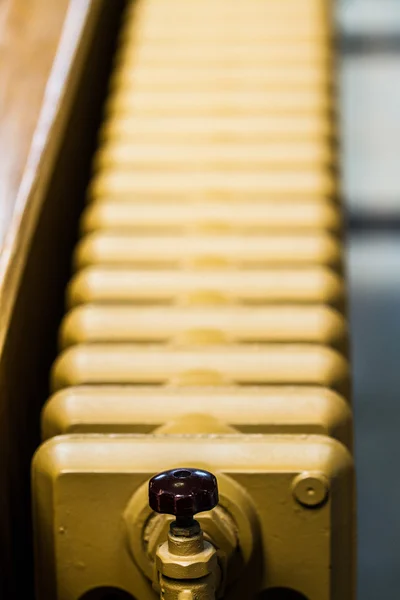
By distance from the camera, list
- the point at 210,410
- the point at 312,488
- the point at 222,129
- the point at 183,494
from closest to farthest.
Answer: the point at 183,494 → the point at 312,488 → the point at 210,410 → the point at 222,129

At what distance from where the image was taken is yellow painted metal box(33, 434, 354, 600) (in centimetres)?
77

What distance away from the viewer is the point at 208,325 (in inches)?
40.4

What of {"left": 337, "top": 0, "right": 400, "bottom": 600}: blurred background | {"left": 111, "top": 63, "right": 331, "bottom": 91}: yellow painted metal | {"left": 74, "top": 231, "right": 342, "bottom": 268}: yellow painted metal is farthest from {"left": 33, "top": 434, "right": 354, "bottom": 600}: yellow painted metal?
{"left": 337, "top": 0, "right": 400, "bottom": 600}: blurred background

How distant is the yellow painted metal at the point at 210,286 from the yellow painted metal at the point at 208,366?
0.10m

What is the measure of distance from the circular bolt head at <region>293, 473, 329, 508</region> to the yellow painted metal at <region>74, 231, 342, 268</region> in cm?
39

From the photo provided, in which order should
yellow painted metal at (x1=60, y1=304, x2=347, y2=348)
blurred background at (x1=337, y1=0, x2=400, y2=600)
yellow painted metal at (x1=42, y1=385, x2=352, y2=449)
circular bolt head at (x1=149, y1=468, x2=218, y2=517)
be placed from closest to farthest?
circular bolt head at (x1=149, y1=468, x2=218, y2=517), yellow painted metal at (x1=42, y1=385, x2=352, y2=449), yellow painted metal at (x1=60, y1=304, x2=347, y2=348), blurred background at (x1=337, y1=0, x2=400, y2=600)

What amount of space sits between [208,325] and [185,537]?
39cm

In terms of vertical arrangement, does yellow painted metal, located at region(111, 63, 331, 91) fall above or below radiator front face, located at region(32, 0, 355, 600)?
above

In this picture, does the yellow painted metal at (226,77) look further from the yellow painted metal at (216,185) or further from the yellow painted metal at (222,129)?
the yellow painted metal at (216,185)

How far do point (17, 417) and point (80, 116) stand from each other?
1.60 feet

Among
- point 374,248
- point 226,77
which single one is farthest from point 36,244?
point 374,248

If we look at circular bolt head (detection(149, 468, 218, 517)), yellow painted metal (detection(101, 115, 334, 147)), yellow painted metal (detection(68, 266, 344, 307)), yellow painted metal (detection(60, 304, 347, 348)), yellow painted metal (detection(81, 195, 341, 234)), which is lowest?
circular bolt head (detection(149, 468, 218, 517))

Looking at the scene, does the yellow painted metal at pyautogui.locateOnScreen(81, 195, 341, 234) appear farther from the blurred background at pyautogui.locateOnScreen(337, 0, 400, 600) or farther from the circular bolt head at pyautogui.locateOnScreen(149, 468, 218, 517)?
the blurred background at pyautogui.locateOnScreen(337, 0, 400, 600)

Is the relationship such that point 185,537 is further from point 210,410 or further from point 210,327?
point 210,327
